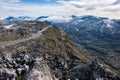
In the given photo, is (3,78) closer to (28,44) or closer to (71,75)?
(71,75)

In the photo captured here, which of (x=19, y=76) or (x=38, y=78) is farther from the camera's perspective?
(x=19, y=76)

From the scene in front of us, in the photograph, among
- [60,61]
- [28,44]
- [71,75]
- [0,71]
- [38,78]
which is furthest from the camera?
[28,44]

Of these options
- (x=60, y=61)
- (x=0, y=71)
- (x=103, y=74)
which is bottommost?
(x=60, y=61)

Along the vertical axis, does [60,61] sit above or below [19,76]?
below

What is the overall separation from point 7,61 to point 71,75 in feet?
72.4

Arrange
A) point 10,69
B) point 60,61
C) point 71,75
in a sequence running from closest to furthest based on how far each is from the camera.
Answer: point 10,69 < point 71,75 < point 60,61

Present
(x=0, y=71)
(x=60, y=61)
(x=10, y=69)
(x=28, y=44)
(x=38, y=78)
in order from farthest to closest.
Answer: (x=28, y=44) < (x=60, y=61) < (x=10, y=69) < (x=0, y=71) < (x=38, y=78)

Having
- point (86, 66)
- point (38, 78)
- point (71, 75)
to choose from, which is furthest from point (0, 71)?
point (86, 66)

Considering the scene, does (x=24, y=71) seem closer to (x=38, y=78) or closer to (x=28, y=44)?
(x=38, y=78)

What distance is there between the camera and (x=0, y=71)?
74.3m

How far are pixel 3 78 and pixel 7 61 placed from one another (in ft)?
45.1

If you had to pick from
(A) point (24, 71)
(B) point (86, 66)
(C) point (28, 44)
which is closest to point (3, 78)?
(A) point (24, 71)

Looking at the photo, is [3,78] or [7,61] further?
[7,61]

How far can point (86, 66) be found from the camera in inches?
3514
